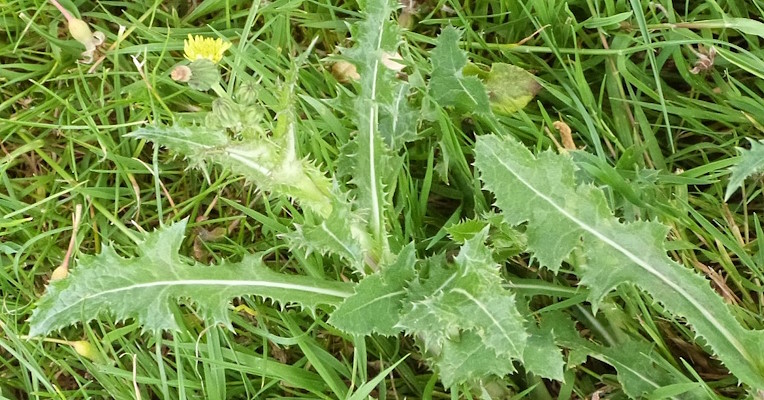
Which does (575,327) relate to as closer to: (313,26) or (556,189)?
(556,189)

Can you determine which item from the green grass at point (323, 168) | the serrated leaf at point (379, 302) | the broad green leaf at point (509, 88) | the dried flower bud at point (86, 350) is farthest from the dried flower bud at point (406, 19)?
the dried flower bud at point (86, 350)

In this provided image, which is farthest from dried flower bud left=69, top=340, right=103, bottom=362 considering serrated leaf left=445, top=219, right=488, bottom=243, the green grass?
serrated leaf left=445, top=219, right=488, bottom=243

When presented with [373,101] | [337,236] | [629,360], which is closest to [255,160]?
[337,236]

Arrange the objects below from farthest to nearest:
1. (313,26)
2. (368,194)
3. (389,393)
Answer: (313,26)
(389,393)
(368,194)

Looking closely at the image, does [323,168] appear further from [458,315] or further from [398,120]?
[458,315]

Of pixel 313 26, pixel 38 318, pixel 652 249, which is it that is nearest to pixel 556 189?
pixel 652 249


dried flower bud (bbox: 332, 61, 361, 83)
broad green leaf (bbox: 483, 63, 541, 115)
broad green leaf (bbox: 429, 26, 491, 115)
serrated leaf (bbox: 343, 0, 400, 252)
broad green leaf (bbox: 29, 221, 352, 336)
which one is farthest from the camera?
dried flower bud (bbox: 332, 61, 361, 83)

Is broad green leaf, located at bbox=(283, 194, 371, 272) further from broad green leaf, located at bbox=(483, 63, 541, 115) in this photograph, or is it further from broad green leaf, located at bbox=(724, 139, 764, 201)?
broad green leaf, located at bbox=(724, 139, 764, 201)
